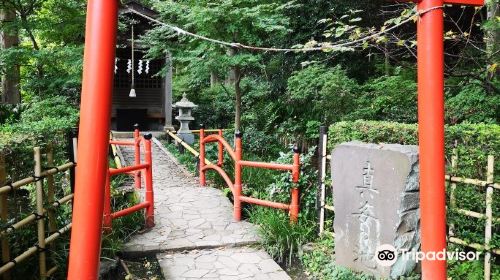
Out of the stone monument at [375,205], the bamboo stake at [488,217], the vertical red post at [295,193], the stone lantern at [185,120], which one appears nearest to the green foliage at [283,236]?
the vertical red post at [295,193]

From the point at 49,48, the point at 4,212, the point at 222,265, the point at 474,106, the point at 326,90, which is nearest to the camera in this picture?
the point at 4,212

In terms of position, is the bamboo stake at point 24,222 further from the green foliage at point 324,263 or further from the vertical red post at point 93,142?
the green foliage at point 324,263

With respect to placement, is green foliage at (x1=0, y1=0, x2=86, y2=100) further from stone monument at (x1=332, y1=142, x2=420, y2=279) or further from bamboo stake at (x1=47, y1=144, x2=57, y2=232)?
stone monument at (x1=332, y1=142, x2=420, y2=279)

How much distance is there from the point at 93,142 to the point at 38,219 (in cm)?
217

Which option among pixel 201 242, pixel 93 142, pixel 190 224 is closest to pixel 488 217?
pixel 201 242

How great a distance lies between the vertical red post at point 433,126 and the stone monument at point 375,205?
136cm

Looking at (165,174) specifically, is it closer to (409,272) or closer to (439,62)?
(409,272)

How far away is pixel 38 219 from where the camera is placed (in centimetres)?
380

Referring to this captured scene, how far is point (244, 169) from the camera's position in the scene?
8.61 meters

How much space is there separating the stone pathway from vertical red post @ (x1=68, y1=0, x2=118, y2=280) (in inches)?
113

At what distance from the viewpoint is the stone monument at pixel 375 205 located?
4.16m

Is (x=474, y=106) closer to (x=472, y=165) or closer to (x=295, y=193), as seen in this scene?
(x=472, y=165)

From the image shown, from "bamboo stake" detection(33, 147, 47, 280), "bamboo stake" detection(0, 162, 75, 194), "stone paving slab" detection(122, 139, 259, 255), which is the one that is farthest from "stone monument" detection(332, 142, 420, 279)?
"bamboo stake" detection(33, 147, 47, 280)

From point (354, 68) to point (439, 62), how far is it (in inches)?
355
